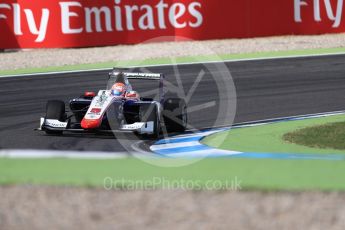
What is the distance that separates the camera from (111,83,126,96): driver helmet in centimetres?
1155

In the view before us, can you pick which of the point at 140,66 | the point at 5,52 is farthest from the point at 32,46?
the point at 140,66

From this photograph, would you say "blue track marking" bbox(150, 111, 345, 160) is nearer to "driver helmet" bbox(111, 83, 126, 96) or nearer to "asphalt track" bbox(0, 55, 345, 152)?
"asphalt track" bbox(0, 55, 345, 152)

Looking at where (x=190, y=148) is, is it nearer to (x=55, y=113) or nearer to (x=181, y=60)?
(x=55, y=113)

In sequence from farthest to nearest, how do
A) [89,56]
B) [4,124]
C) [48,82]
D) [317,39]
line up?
[317,39]
[89,56]
[48,82]
[4,124]

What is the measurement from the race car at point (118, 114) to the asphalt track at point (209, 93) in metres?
0.18

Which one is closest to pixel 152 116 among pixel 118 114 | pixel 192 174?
pixel 118 114

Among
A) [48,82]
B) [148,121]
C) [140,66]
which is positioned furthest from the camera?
[140,66]

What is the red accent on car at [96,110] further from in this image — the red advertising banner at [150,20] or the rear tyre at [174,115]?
the red advertising banner at [150,20]

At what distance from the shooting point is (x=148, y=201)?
20.3ft

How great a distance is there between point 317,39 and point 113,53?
538 cm

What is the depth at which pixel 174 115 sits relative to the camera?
1173 centimetres

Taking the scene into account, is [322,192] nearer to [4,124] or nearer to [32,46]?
[4,124]

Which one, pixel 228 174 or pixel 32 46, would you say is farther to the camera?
pixel 32 46

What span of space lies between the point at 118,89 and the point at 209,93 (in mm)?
4198
